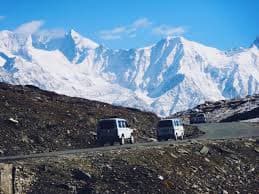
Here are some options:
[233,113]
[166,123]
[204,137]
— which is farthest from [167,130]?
[233,113]

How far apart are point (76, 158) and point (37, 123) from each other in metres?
21.5

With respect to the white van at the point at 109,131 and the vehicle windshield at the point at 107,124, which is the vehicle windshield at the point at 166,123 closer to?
the white van at the point at 109,131

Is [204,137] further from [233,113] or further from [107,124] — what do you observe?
[233,113]

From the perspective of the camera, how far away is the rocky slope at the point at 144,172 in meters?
34.6

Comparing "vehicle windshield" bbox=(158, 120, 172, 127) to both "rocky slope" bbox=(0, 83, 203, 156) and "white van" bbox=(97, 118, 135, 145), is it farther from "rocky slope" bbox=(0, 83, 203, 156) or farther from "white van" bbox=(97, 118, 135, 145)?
"white van" bbox=(97, 118, 135, 145)

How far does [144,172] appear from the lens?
38.2 meters

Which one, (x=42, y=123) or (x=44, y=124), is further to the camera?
(x=42, y=123)

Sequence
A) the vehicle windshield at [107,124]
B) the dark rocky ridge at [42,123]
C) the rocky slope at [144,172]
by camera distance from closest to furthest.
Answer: the rocky slope at [144,172] → the dark rocky ridge at [42,123] → the vehicle windshield at [107,124]

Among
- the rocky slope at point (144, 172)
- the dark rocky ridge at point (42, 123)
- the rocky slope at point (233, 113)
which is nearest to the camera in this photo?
the rocky slope at point (144, 172)

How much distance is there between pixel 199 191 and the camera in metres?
38.3

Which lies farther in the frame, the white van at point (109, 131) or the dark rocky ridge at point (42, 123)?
the white van at point (109, 131)

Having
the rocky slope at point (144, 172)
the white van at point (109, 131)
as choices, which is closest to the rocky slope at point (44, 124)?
the white van at point (109, 131)

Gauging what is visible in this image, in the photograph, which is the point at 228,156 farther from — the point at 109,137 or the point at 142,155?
the point at 109,137

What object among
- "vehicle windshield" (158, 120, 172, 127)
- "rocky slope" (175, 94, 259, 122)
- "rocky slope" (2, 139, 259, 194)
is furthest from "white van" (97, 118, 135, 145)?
"rocky slope" (175, 94, 259, 122)
